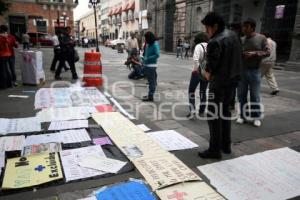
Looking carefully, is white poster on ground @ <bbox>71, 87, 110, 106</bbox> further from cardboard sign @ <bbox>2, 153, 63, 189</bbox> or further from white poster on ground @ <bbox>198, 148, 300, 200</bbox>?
white poster on ground @ <bbox>198, 148, 300, 200</bbox>

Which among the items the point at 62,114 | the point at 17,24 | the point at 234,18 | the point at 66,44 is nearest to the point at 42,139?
the point at 62,114

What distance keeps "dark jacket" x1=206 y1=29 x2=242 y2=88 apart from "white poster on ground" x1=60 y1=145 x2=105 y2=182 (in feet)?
6.06

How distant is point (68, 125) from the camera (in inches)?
210

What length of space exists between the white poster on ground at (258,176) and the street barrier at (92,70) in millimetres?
6427

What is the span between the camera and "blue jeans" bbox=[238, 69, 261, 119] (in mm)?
5453

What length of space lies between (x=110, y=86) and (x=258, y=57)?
17.8 ft

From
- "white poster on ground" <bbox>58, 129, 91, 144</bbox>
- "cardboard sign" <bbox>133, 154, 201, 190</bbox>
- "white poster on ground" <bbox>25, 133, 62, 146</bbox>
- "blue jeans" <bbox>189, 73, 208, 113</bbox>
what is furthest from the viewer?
"blue jeans" <bbox>189, 73, 208, 113</bbox>

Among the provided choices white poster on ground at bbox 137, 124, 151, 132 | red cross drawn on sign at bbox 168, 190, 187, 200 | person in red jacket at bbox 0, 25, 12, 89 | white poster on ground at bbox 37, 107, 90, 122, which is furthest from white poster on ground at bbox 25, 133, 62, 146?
person in red jacket at bbox 0, 25, 12, 89

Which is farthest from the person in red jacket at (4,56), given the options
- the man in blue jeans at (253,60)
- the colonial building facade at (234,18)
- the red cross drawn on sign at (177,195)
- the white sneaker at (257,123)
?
the red cross drawn on sign at (177,195)

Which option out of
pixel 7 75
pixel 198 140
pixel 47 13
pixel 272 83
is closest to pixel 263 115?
pixel 198 140

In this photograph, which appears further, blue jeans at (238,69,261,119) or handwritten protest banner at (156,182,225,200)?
blue jeans at (238,69,261,119)

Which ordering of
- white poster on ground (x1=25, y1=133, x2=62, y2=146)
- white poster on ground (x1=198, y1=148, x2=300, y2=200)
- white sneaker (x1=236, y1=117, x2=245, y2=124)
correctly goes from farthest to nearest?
white sneaker (x1=236, y1=117, x2=245, y2=124), white poster on ground (x1=25, y1=133, x2=62, y2=146), white poster on ground (x1=198, y1=148, x2=300, y2=200)

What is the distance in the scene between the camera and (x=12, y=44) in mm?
9273

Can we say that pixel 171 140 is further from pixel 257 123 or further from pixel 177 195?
pixel 257 123
